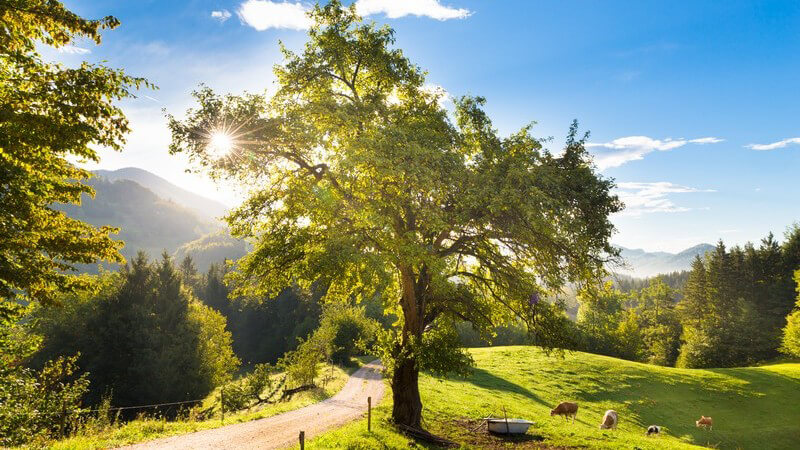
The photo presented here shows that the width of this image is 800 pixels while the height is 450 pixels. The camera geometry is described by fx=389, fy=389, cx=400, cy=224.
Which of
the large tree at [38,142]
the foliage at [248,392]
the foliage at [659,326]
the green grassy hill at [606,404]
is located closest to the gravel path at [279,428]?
the green grassy hill at [606,404]

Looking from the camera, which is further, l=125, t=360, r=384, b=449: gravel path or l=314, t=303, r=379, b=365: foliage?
l=314, t=303, r=379, b=365: foliage

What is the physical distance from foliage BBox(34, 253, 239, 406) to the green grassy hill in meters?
28.7

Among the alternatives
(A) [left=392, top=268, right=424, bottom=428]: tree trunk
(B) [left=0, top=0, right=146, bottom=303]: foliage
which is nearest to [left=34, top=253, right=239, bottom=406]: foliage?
(A) [left=392, top=268, right=424, bottom=428]: tree trunk

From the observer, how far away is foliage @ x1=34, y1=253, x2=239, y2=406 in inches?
1754

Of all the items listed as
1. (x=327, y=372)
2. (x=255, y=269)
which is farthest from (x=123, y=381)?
(x=255, y=269)

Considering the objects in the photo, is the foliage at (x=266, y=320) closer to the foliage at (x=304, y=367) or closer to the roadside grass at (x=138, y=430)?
the foliage at (x=304, y=367)

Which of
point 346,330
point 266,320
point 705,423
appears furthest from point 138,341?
point 705,423

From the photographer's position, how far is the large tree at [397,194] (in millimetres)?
14047

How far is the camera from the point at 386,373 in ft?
62.8

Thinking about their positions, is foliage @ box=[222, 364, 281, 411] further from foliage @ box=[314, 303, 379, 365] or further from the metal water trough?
foliage @ box=[314, 303, 379, 365]

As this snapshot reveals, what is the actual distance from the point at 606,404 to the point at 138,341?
51469 mm

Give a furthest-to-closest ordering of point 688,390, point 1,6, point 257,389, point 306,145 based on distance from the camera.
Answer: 1. point 688,390
2. point 257,389
3. point 306,145
4. point 1,6

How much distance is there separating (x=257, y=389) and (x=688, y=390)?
144 feet

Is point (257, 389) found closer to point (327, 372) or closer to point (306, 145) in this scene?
point (327, 372)
